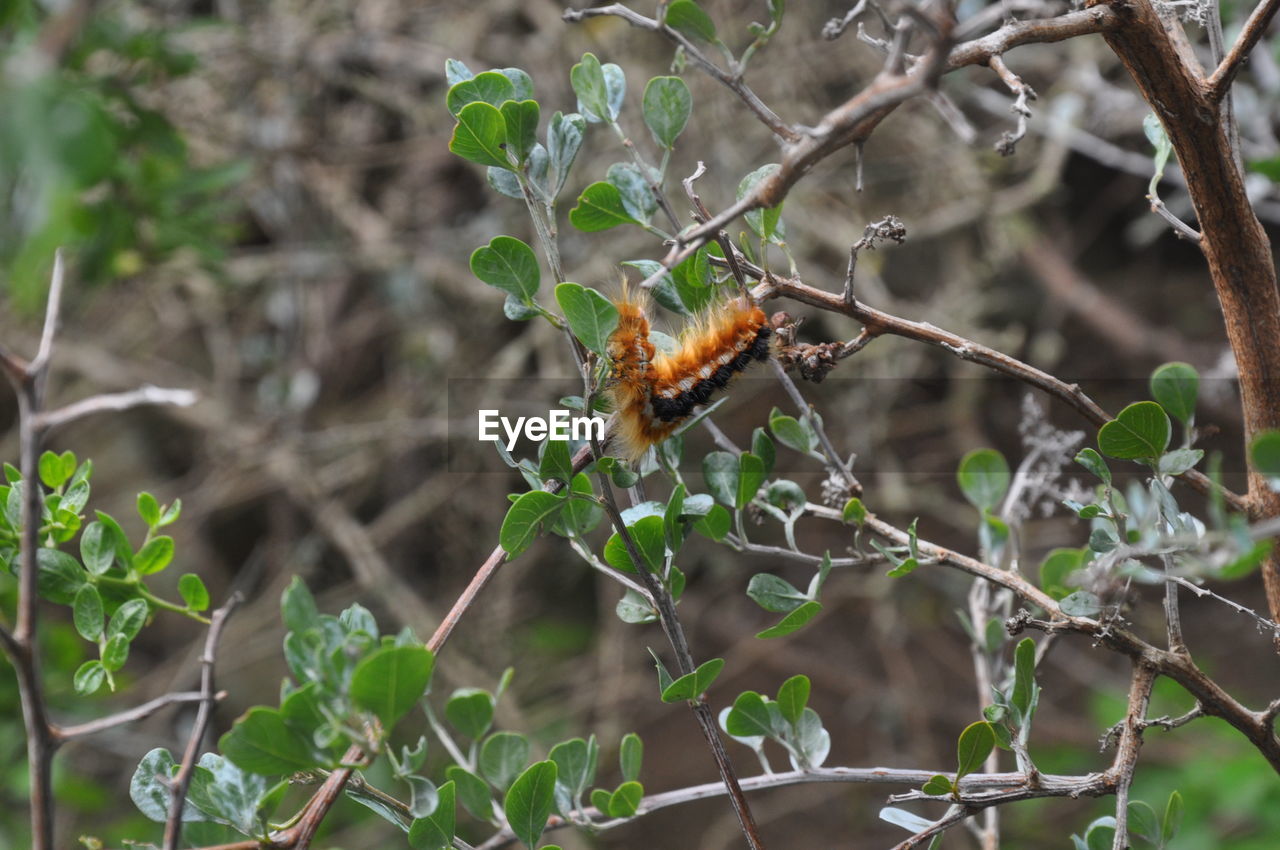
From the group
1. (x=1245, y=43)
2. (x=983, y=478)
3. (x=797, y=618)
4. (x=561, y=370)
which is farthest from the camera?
(x=561, y=370)

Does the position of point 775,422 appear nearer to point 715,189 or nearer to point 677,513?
point 677,513

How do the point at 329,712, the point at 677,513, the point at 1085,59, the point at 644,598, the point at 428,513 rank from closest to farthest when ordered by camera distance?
the point at 329,712
the point at 677,513
the point at 644,598
the point at 1085,59
the point at 428,513

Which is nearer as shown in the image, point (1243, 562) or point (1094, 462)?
point (1243, 562)

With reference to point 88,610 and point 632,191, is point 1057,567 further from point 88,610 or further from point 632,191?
point 88,610

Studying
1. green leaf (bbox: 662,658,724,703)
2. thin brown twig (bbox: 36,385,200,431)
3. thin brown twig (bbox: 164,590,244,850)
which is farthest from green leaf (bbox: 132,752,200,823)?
green leaf (bbox: 662,658,724,703)

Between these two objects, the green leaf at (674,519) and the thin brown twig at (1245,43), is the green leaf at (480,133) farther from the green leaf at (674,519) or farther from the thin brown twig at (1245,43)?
the thin brown twig at (1245,43)

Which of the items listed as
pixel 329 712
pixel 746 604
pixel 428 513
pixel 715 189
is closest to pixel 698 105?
pixel 715 189

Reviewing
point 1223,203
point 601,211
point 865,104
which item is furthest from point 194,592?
point 1223,203
